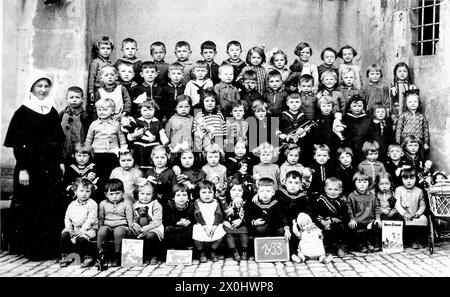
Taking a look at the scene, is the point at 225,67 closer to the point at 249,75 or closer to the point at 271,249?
the point at 249,75

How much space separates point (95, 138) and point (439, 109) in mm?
3775

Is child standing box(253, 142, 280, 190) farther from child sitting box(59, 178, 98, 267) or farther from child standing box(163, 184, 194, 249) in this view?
child sitting box(59, 178, 98, 267)

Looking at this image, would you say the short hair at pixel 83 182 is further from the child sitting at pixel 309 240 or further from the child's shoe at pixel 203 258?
the child sitting at pixel 309 240

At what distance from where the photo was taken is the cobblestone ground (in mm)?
5605

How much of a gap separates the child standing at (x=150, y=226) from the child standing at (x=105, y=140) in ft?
1.61

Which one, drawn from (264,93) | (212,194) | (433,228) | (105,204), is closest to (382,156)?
(433,228)

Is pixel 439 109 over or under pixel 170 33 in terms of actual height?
under

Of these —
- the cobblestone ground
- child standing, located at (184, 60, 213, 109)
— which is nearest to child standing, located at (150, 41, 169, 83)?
child standing, located at (184, 60, 213, 109)

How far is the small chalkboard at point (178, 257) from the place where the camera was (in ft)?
19.1

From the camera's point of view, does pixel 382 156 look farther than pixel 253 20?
No

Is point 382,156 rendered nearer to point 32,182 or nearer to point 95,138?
point 95,138

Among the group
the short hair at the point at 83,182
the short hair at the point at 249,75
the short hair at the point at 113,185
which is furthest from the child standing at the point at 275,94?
the short hair at the point at 83,182

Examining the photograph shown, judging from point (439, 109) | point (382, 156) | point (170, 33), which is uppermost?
point (170, 33)

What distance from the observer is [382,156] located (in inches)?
259
